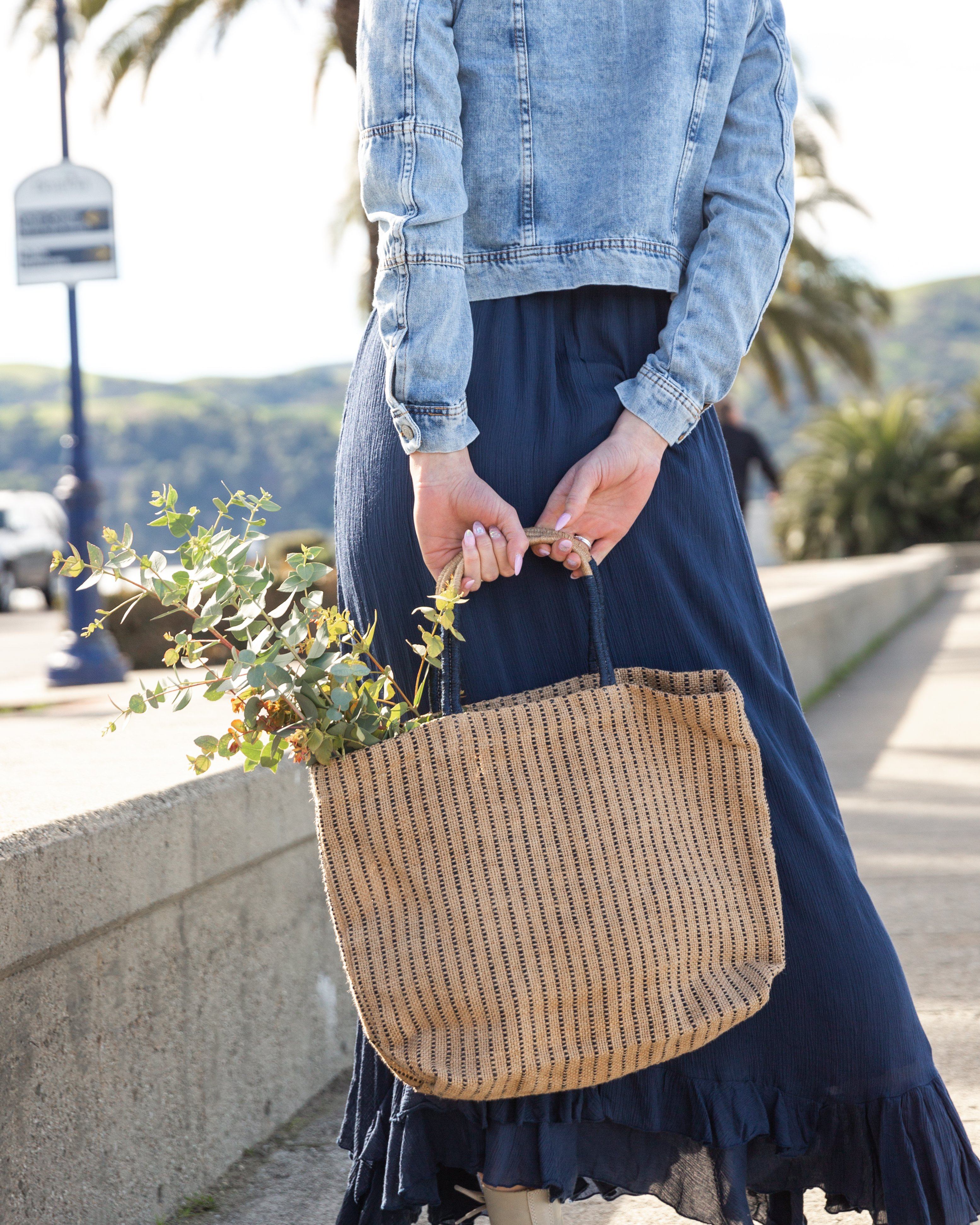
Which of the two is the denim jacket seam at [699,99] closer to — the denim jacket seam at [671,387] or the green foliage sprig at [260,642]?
the denim jacket seam at [671,387]

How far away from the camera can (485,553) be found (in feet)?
4.08

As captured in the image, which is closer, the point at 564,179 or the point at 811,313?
the point at 564,179

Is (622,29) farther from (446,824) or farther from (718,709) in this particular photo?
(446,824)

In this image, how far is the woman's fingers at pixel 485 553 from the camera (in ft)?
4.08

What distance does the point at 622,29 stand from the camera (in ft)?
4.33

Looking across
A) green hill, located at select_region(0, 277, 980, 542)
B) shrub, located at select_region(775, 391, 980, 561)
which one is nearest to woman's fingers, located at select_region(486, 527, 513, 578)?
shrub, located at select_region(775, 391, 980, 561)

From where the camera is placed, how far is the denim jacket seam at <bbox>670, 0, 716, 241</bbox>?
1.31 m

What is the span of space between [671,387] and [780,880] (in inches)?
20.7

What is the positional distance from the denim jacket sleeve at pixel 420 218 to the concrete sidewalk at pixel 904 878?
1238 mm

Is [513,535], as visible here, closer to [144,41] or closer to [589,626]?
[589,626]

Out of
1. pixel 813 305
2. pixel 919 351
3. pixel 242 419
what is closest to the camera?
pixel 813 305

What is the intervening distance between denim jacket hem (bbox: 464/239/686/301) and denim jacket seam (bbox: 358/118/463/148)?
122 mm

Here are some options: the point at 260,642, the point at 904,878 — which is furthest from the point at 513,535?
the point at 904,878

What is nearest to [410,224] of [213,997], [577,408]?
[577,408]
